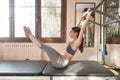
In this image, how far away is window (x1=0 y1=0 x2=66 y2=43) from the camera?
18.3ft

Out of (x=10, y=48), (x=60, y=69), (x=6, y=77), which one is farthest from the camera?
(x=10, y=48)

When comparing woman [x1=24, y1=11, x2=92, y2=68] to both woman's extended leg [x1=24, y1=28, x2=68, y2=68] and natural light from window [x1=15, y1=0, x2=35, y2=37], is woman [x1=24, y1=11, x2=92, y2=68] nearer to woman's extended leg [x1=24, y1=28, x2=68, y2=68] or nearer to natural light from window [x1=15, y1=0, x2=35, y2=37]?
woman's extended leg [x1=24, y1=28, x2=68, y2=68]

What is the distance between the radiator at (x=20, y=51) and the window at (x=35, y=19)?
20cm

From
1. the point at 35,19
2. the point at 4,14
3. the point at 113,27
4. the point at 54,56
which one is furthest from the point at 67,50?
the point at 4,14

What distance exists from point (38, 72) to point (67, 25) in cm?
269

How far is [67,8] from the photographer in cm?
555

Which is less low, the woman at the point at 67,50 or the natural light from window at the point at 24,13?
the natural light from window at the point at 24,13

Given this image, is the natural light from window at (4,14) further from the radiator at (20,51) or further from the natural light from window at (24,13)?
the radiator at (20,51)

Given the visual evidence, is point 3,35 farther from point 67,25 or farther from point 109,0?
point 109,0

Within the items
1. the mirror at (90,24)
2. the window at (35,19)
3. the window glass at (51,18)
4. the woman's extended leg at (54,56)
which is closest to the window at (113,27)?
the mirror at (90,24)

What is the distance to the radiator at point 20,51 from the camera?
548cm

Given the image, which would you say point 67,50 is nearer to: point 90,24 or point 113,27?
point 90,24

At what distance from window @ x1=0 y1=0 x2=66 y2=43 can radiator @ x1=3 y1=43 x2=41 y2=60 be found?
0.20 meters

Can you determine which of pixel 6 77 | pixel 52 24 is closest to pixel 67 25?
pixel 52 24
